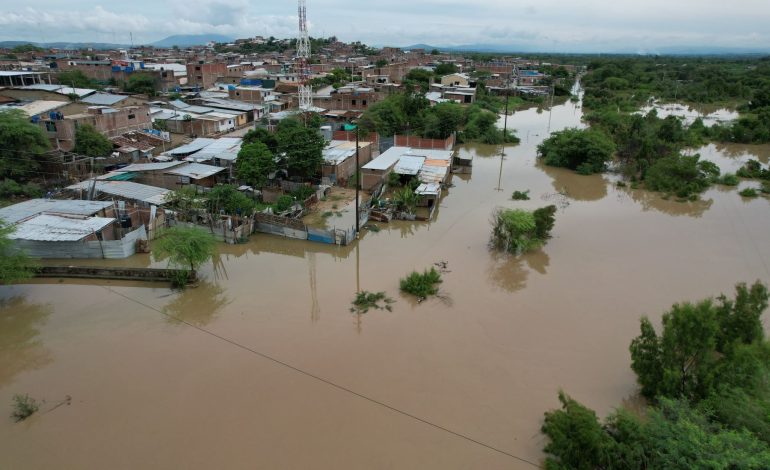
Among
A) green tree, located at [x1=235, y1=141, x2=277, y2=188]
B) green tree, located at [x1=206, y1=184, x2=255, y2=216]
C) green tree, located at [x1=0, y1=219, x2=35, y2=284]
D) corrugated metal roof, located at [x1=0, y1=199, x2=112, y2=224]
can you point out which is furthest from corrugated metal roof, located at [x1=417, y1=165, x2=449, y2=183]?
green tree, located at [x1=0, y1=219, x2=35, y2=284]

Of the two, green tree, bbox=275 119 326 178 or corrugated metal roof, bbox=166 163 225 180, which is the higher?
green tree, bbox=275 119 326 178

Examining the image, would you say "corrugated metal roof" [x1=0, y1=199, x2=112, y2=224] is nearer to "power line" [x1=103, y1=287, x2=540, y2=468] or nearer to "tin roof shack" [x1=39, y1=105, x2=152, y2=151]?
"power line" [x1=103, y1=287, x2=540, y2=468]

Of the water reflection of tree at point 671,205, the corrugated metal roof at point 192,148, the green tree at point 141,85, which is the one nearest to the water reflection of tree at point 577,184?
the water reflection of tree at point 671,205

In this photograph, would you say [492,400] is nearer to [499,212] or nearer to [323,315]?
[323,315]

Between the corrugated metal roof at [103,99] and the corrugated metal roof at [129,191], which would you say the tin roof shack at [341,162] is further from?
the corrugated metal roof at [103,99]

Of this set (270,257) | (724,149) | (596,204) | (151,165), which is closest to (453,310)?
(270,257)

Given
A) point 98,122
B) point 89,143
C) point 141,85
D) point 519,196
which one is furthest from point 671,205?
point 141,85

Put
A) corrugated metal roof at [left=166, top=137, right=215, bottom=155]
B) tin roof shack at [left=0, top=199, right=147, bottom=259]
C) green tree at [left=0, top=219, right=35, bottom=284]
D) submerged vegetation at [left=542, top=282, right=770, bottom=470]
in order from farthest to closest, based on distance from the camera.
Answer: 1. corrugated metal roof at [left=166, top=137, right=215, bottom=155]
2. tin roof shack at [left=0, top=199, right=147, bottom=259]
3. green tree at [left=0, top=219, right=35, bottom=284]
4. submerged vegetation at [left=542, top=282, right=770, bottom=470]
